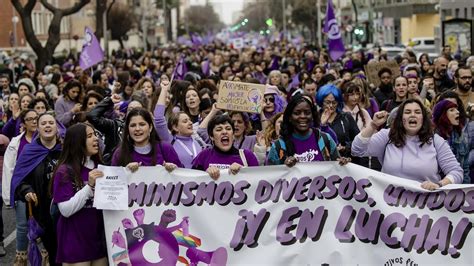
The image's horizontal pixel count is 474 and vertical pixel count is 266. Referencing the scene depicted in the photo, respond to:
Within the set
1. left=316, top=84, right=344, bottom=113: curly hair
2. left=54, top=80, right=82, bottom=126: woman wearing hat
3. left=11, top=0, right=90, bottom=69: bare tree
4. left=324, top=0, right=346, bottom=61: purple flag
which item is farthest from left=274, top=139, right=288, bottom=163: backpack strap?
left=11, top=0, right=90, bottom=69: bare tree

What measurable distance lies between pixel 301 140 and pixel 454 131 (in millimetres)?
1825

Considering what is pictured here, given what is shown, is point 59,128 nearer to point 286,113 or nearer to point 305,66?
point 286,113

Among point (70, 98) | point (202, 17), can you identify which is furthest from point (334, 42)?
point (202, 17)

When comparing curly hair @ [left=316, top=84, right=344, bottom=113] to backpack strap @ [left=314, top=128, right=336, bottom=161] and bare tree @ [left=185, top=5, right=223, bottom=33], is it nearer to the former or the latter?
backpack strap @ [left=314, top=128, right=336, bottom=161]

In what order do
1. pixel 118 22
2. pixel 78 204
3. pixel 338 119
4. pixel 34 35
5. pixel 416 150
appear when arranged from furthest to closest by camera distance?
pixel 118 22
pixel 34 35
pixel 338 119
pixel 416 150
pixel 78 204

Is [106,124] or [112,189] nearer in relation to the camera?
[112,189]

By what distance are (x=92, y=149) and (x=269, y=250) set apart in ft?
4.47

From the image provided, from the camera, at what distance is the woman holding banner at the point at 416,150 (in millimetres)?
6914

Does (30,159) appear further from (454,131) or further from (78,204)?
(454,131)

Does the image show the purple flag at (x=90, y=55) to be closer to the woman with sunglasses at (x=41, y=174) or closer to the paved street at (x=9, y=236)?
the paved street at (x=9, y=236)

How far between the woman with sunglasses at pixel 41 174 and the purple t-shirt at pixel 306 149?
74.8 inches

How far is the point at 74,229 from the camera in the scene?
6676mm

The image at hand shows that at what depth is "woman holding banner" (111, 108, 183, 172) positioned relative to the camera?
22.8ft

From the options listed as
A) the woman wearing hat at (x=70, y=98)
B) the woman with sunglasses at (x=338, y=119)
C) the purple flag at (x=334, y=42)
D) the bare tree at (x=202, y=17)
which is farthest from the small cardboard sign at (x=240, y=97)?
the bare tree at (x=202, y=17)
